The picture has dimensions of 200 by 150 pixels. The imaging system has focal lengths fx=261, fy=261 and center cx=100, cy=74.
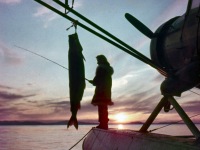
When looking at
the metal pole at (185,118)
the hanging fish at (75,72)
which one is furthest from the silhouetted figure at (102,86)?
the hanging fish at (75,72)

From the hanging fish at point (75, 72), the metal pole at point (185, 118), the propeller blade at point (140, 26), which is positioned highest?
the propeller blade at point (140, 26)

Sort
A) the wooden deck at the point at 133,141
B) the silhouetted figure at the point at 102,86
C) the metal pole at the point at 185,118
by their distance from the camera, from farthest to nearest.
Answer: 1. the silhouetted figure at the point at 102,86
2. the metal pole at the point at 185,118
3. the wooden deck at the point at 133,141

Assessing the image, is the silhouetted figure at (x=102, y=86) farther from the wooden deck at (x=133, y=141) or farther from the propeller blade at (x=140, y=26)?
the propeller blade at (x=140, y=26)

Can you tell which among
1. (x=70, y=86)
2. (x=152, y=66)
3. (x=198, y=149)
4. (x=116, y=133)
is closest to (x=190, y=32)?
(x=152, y=66)

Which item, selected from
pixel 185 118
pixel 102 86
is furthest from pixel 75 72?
pixel 102 86

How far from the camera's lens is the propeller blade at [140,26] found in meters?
6.45

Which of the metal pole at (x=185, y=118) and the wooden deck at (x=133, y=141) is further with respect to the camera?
the metal pole at (x=185, y=118)

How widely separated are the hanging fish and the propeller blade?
2355mm

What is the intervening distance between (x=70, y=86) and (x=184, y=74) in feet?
8.30

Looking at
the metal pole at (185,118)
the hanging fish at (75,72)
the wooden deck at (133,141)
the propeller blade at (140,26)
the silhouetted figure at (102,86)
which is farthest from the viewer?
the silhouetted figure at (102,86)

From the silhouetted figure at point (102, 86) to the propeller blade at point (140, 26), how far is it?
7.44ft

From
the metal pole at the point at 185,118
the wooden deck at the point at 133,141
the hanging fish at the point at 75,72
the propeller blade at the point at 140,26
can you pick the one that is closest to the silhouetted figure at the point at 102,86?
the wooden deck at the point at 133,141

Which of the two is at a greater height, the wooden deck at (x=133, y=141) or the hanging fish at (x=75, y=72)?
the hanging fish at (x=75, y=72)

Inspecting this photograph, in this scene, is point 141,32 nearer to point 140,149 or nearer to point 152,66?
point 152,66
